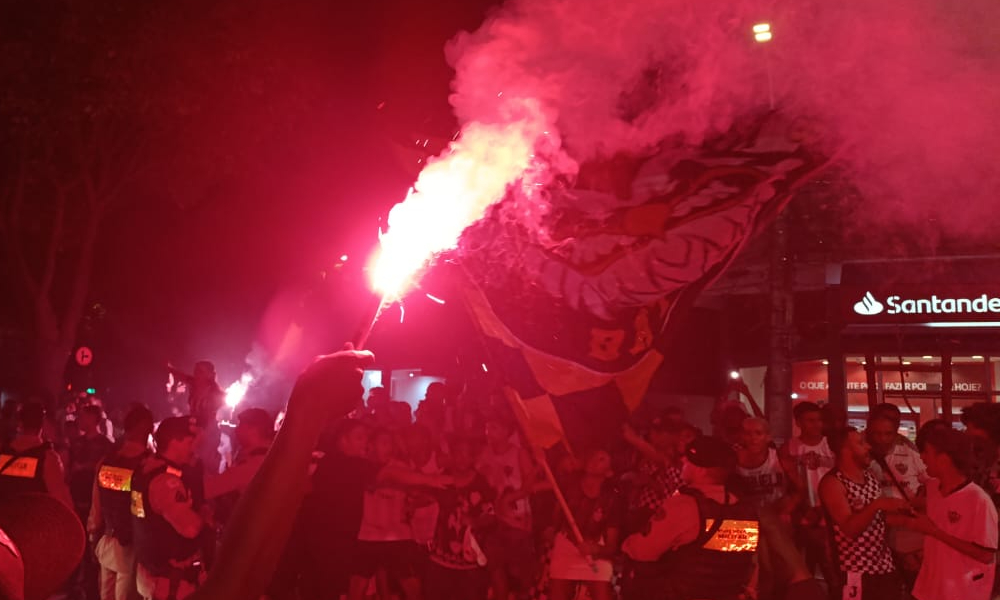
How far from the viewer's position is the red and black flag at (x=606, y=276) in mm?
6930

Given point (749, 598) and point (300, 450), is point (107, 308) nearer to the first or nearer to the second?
point (749, 598)

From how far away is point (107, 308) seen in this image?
26781 millimetres

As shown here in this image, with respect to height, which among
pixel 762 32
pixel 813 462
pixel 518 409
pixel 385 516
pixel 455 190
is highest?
pixel 762 32

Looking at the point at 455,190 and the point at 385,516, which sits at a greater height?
the point at 455,190

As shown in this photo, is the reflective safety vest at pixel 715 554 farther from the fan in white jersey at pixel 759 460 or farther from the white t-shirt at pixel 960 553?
the fan in white jersey at pixel 759 460

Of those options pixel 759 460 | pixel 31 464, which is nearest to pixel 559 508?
pixel 759 460

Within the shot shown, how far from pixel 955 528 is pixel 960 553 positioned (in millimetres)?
150

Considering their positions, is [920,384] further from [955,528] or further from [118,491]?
[118,491]

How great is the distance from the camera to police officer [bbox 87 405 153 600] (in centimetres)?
652

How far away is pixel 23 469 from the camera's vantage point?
6.65 m

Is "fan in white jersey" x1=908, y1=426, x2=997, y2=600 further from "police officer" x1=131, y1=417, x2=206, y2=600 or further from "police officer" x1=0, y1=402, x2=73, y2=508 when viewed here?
"police officer" x1=0, y1=402, x2=73, y2=508

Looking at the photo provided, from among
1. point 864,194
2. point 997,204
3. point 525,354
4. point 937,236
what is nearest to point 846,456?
point 525,354

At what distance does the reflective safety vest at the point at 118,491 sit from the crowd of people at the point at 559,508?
2 cm

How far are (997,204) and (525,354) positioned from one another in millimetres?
6971
